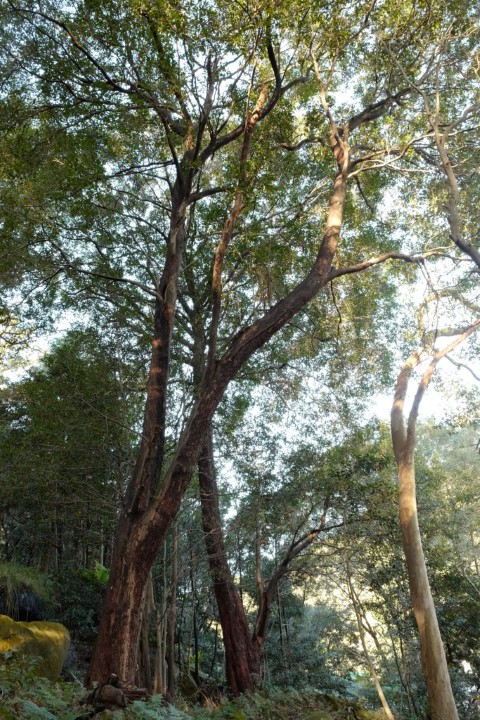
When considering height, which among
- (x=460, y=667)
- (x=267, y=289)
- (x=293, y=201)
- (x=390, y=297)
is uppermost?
(x=293, y=201)

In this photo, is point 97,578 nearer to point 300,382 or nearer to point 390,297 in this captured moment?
point 300,382

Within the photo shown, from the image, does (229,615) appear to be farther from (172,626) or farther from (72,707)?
(72,707)

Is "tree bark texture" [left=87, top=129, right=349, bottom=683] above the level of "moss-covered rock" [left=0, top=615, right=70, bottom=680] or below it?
above

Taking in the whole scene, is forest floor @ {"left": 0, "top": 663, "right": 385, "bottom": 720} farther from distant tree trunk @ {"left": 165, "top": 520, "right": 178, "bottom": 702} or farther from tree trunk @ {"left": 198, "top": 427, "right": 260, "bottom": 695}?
tree trunk @ {"left": 198, "top": 427, "right": 260, "bottom": 695}

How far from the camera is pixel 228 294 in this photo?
7113 millimetres

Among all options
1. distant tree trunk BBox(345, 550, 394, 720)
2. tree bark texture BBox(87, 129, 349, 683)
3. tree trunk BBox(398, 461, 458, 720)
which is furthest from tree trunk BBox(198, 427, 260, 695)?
tree trunk BBox(398, 461, 458, 720)

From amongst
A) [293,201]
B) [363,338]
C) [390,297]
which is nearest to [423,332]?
[363,338]

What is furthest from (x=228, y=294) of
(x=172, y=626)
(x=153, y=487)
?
(x=172, y=626)

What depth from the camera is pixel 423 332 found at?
7.86 m

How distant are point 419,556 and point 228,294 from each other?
173 inches

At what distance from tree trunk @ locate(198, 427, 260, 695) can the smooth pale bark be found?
280 cm

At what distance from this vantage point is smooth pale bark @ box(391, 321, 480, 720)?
593 centimetres

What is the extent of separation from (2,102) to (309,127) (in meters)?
4.74

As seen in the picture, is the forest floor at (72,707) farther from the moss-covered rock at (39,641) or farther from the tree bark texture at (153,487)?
the moss-covered rock at (39,641)
